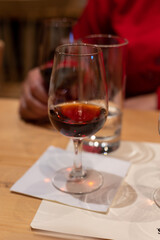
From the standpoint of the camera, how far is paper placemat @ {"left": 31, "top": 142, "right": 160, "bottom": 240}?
0.46 meters

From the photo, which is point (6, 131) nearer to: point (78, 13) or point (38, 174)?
point (38, 174)

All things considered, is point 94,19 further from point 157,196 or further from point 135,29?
point 157,196

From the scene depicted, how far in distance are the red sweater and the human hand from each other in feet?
1.31

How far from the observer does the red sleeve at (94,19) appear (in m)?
1.19

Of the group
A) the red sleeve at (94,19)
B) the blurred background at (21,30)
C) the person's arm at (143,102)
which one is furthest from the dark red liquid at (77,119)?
the blurred background at (21,30)

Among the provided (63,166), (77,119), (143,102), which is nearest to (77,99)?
(77,119)

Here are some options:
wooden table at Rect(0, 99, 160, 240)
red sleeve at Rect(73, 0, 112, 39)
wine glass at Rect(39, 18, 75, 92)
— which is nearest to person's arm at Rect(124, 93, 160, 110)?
wooden table at Rect(0, 99, 160, 240)

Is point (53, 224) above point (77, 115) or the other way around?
the other way around

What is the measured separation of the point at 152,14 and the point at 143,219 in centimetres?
85

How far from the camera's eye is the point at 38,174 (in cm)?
61

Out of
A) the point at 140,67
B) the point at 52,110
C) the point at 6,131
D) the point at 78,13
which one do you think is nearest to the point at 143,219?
the point at 52,110

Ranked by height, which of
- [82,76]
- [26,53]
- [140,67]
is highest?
[82,76]

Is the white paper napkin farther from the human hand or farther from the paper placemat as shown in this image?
the human hand

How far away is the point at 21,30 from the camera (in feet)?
9.52
